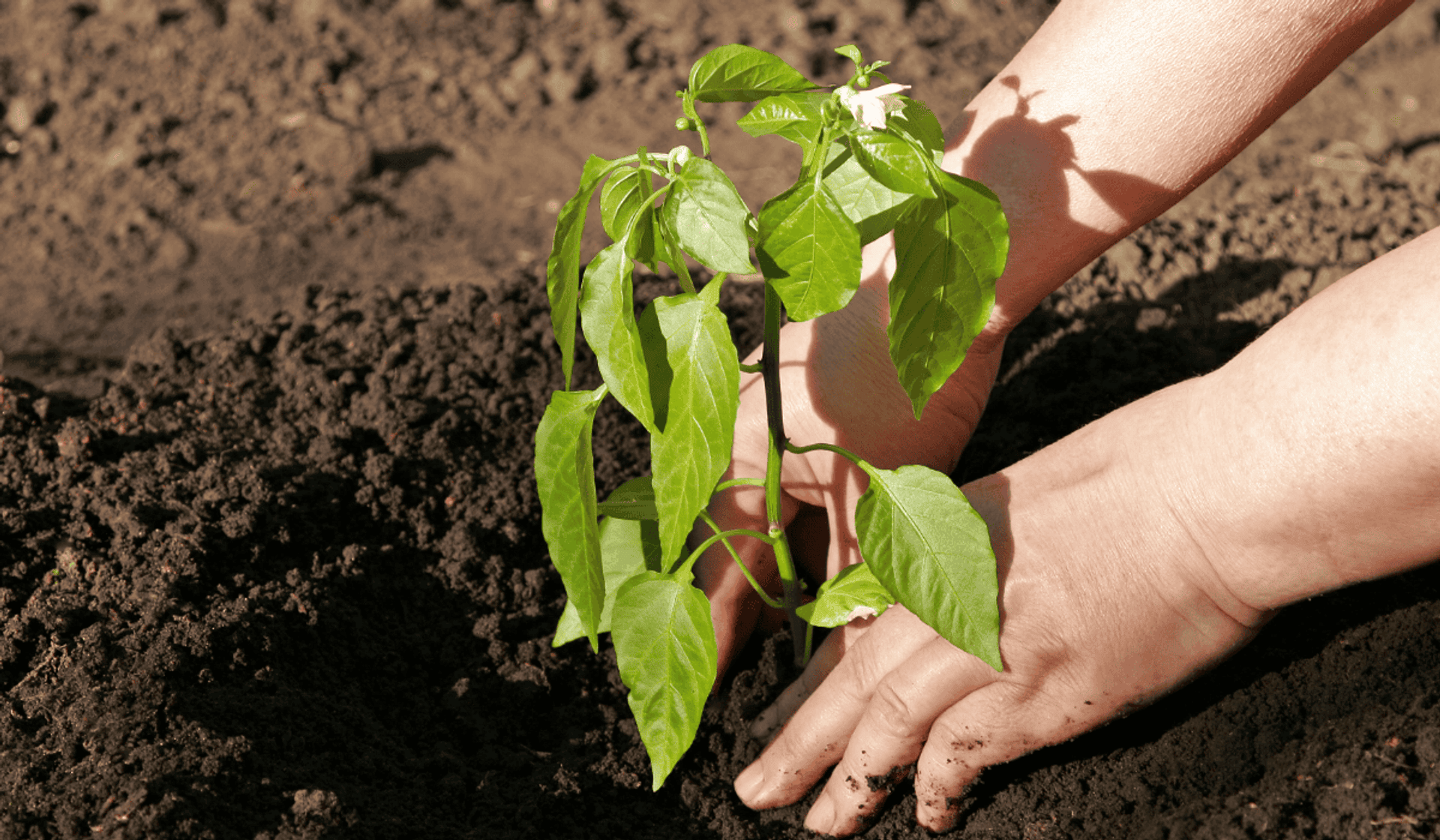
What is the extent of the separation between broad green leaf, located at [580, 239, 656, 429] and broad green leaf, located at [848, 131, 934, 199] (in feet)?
0.97

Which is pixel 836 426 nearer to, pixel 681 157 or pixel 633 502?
pixel 633 502

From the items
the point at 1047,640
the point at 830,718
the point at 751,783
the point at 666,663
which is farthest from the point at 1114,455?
the point at 751,783

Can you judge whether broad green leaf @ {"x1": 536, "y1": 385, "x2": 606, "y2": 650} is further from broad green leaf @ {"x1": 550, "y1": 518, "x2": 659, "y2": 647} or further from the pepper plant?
broad green leaf @ {"x1": 550, "y1": 518, "x2": 659, "y2": 647}

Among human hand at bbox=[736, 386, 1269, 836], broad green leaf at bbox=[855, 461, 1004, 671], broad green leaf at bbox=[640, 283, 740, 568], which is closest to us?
broad green leaf at bbox=[640, 283, 740, 568]

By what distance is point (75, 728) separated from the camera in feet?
5.19

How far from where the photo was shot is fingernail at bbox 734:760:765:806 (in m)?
1.83

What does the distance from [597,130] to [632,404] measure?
2817mm

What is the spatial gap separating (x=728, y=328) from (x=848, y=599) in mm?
482

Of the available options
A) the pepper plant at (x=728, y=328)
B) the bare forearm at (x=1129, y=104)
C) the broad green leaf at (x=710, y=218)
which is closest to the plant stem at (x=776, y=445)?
the pepper plant at (x=728, y=328)

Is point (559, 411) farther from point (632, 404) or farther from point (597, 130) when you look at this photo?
point (597, 130)

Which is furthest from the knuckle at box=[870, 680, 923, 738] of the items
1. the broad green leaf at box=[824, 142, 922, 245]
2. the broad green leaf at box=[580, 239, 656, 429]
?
the broad green leaf at box=[824, 142, 922, 245]

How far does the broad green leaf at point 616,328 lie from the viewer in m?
1.23

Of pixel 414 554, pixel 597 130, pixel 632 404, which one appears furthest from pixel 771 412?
pixel 597 130

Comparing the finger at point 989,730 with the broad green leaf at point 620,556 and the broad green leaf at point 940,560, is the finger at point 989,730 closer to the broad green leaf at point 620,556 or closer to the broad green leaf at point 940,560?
the broad green leaf at point 940,560
